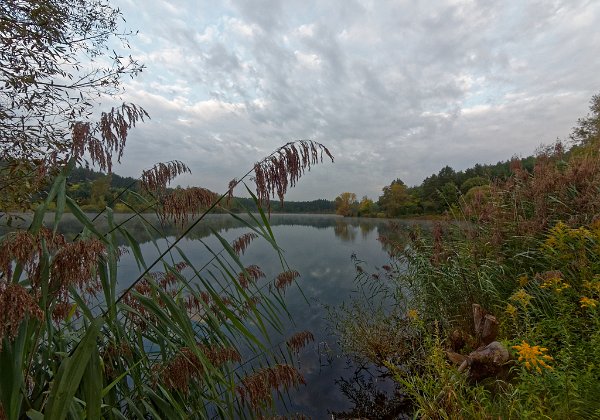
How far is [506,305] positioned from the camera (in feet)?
16.8

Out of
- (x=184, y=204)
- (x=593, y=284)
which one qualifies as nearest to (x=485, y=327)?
(x=593, y=284)

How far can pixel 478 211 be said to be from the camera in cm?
712

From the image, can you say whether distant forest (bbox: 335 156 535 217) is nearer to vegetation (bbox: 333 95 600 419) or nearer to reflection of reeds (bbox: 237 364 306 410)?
vegetation (bbox: 333 95 600 419)

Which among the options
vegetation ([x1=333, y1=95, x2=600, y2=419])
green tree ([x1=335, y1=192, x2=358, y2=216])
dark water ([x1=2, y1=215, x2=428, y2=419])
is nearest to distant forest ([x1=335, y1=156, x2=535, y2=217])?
green tree ([x1=335, y1=192, x2=358, y2=216])

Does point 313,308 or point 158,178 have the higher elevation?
point 158,178

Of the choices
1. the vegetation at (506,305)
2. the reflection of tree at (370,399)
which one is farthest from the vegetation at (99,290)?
the reflection of tree at (370,399)

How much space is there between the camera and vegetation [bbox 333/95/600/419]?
2.98 m

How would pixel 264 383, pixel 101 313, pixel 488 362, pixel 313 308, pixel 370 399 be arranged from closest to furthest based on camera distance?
pixel 101 313
pixel 264 383
pixel 488 362
pixel 370 399
pixel 313 308

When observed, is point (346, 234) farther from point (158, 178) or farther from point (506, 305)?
point (158, 178)

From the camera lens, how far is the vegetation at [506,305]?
2.98 m

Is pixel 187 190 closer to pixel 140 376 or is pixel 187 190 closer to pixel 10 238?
pixel 10 238

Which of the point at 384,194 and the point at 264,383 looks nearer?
the point at 264,383

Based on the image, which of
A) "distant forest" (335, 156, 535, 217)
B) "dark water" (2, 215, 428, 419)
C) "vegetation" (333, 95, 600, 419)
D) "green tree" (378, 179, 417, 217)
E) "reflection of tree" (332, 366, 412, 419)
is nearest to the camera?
"vegetation" (333, 95, 600, 419)

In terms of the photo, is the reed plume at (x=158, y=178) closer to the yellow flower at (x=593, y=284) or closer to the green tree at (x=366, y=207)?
the yellow flower at (x=593, y=284)
